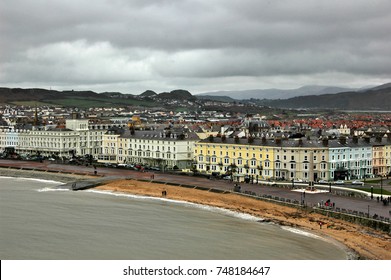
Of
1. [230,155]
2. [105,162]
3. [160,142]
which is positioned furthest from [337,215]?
[105,162]

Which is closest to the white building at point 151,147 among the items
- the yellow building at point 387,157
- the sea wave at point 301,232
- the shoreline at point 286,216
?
the shoreline at point 286,216

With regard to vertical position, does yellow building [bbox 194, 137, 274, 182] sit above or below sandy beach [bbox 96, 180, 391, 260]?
above

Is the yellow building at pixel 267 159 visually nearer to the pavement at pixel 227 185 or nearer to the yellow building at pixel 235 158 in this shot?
the yellow building at pixel 235 158

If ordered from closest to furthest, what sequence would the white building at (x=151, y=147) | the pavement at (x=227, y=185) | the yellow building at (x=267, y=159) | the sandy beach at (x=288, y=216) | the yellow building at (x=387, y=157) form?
the sandy beach at (x=288, y=216), the pavement at (x=227, y=185), the yellow building at (x=267, y=159), the yellow building at (x=387, y=157), the white building at (x=151, y=147)

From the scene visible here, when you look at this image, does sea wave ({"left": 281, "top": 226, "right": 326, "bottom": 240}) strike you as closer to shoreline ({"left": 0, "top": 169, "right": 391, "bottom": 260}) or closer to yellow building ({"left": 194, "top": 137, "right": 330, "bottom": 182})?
shoreline ({"left": 0, "top": 169, "right": 391, "bottom": 260})

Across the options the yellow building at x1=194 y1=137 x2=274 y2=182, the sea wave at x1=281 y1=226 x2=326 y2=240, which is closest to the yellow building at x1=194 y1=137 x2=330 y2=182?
the yellow building at x1=194 y1=137 x2=274 y2=182

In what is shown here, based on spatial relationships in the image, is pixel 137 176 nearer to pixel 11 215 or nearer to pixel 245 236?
pixel 11 215
